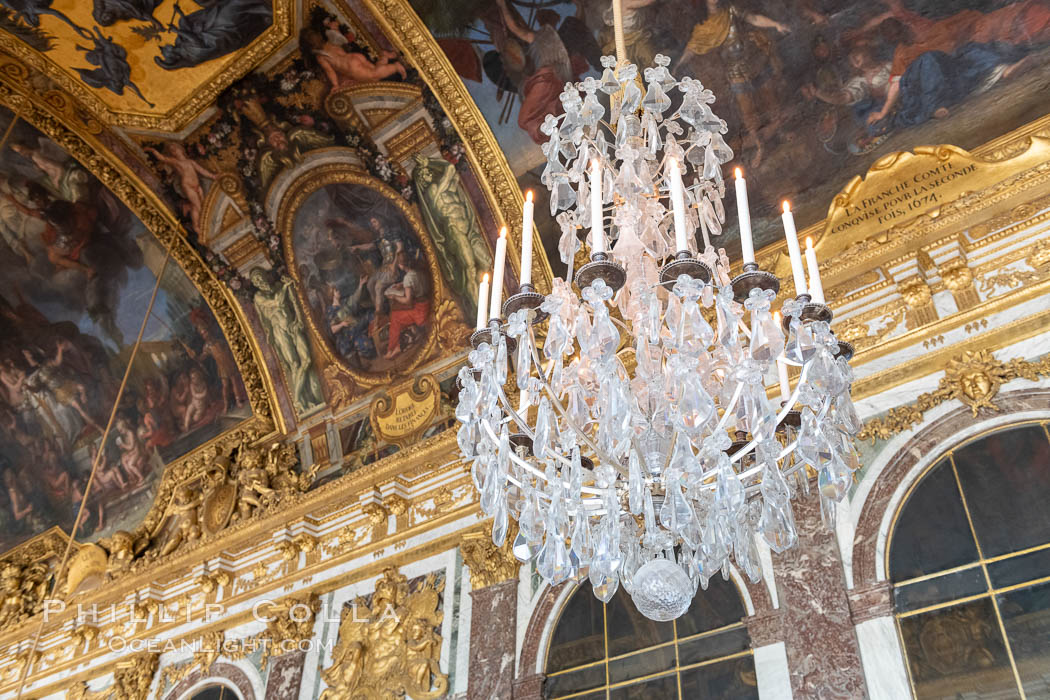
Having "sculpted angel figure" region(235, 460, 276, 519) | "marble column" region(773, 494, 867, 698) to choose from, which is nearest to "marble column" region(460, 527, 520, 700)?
"marble column" region(773, 494, 867, 698)

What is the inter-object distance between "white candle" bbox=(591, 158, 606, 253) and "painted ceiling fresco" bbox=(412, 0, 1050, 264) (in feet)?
14.3

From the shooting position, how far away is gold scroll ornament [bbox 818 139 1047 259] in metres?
7.52

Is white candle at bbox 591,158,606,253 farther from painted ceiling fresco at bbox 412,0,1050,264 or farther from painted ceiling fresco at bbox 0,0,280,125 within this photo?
painted ceiling fresco at bbox 0,0,280,125

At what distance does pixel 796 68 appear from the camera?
8.52 meters

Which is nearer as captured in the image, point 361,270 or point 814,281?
point 814,281

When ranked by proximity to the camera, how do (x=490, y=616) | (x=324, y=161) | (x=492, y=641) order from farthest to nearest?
(x=324, y=161) → (x=490, y=616) → (x=492, y=641)

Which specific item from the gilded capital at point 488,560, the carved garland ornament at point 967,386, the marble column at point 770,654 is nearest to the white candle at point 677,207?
the carved garland ornament at point 967,386

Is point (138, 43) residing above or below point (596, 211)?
above

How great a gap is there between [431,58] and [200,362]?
571 cm

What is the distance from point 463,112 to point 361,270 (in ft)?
8.16

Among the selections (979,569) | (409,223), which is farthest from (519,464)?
(409,223)

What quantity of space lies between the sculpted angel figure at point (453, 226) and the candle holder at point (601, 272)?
5.89 metres

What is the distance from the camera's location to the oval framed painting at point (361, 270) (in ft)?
35.6

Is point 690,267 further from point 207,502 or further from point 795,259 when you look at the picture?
point 207,502
